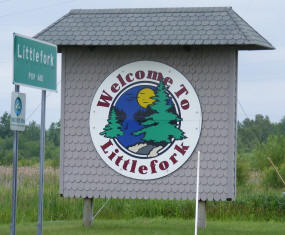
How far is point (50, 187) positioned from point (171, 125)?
8442 mm

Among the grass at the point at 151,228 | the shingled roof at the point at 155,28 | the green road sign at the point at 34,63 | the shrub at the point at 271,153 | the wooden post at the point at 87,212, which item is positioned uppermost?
the shingled roof at the point at 155,28

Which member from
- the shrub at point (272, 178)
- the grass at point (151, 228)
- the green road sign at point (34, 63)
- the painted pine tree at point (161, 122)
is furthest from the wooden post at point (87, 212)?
the shrub at point (272, 178)

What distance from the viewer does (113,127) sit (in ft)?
52.3

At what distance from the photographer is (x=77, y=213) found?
21266 millimetres

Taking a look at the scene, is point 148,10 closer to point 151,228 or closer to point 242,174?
point 151,228

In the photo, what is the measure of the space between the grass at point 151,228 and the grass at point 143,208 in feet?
6.70

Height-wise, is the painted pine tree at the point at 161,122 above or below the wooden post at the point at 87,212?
above

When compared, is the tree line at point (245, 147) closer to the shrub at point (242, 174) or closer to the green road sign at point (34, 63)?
the shrub at point (242, 174)

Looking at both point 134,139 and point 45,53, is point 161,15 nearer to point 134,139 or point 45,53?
point 134,139

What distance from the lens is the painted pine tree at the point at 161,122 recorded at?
51.4 ft

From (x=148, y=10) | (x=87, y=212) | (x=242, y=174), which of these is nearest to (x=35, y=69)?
(x=148, y=10)

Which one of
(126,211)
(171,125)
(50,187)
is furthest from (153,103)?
(50,187)

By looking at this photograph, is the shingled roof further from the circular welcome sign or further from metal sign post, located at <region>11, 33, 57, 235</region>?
metal sign post, located at <region>11, 33, 57, 235</region>

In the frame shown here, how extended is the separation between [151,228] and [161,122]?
273cm
